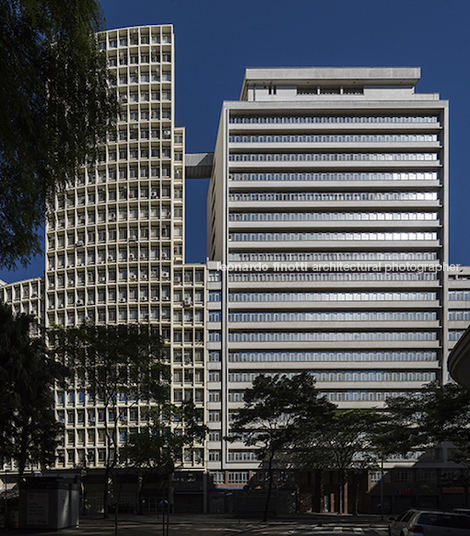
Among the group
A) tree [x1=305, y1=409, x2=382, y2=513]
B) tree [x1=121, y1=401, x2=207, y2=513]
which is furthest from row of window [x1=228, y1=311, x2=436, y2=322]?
tree [x1=305, y1=409, x2=382, y2=513]

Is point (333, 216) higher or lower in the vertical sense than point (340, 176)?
lower

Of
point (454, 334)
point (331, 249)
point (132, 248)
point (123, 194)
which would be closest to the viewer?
point (454, 334)

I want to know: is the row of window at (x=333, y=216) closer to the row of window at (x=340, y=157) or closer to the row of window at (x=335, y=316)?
the row of window at (x=340, y=157)

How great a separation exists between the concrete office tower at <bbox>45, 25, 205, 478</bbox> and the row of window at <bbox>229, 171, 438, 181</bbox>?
870cm

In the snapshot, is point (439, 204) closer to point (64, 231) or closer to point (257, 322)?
point (257, 322)

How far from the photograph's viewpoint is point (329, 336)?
267ft

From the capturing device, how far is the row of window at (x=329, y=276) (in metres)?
82.6

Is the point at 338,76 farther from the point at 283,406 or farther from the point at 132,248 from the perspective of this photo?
the point at 283,406

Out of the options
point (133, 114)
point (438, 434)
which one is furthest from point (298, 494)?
point (133, 114)

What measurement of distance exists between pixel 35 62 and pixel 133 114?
75.5m

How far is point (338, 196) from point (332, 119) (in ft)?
31.7

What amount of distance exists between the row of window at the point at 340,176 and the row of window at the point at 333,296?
13488 mm

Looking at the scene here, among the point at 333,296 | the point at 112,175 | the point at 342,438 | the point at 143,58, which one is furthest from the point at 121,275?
the point at 342,438

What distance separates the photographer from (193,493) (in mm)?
76125
